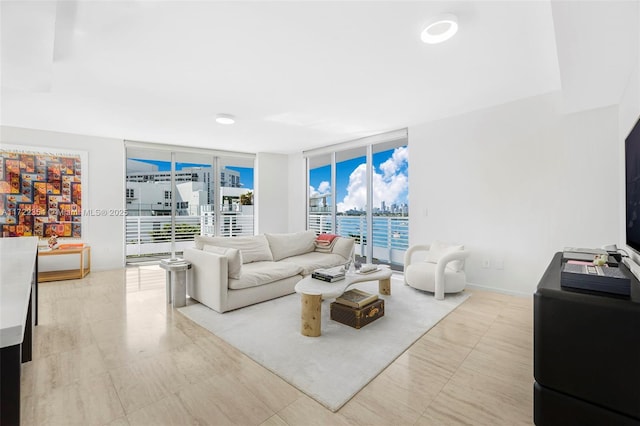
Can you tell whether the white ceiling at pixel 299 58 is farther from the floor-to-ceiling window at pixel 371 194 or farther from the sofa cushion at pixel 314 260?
the sofa cushion at pixel 314 260

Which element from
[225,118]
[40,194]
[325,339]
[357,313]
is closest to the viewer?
[325,339]

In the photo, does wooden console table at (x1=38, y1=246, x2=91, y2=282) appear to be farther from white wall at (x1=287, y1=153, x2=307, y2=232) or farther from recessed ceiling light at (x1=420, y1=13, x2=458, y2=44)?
recessed ceiling light at (x1=420, y1=13, x2=458, y2=44)

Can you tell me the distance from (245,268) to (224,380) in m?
1.70

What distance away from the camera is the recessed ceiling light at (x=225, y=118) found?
13.4 feet

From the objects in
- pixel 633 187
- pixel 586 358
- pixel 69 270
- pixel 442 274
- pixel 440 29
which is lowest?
pixel 69 270

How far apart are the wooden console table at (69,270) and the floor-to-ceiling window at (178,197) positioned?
76 cm

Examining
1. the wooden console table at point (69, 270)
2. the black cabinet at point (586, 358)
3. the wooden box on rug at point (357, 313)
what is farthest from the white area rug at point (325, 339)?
the wooden console table at point (69, 270)

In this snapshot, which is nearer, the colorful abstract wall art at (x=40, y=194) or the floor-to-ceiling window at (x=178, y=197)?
the colorful abstract wall art at (x=40, y=194)

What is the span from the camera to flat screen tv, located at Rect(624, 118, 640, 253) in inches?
68.1

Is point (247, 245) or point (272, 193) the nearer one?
point (247, 245)

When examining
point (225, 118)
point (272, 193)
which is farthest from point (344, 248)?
point (272, 193)

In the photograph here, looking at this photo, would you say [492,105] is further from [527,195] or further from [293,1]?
[293,1]

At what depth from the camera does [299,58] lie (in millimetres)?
2533

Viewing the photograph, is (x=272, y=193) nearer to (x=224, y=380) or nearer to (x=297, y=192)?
(x=297, y=192)
